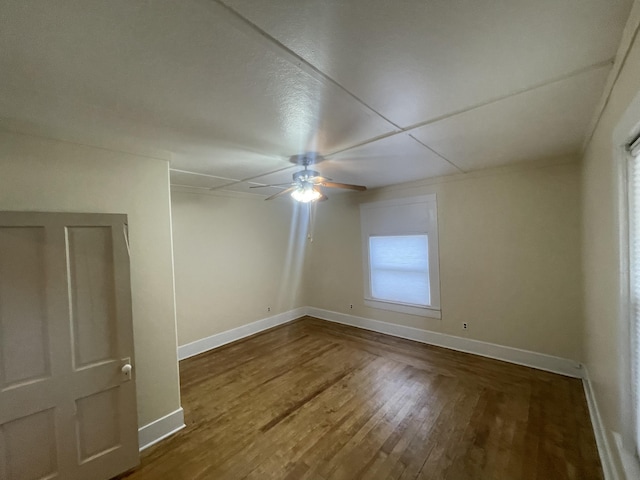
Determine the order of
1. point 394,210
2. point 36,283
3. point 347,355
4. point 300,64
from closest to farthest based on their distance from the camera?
point 300,64, point 36,283, point 347,355, point 394,210

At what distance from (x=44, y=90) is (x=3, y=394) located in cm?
183

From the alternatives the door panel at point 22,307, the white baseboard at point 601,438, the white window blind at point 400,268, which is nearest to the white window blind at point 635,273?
the white baseboard at point 601,438

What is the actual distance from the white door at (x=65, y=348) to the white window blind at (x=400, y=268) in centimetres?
374

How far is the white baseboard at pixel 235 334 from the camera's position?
4062 millimetres

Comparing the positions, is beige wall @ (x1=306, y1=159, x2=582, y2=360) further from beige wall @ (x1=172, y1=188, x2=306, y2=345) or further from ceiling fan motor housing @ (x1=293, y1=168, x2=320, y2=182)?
beige wall @ (x1=172, y1=188, x2=306, y2=345)

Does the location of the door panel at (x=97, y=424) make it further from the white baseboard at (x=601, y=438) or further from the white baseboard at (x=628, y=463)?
the white baseboard at (x=601, y=438)

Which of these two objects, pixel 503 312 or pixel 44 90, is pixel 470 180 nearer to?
pixel 503 312

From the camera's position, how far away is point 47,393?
69.1 inches

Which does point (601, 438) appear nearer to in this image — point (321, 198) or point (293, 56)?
point (321, 198)

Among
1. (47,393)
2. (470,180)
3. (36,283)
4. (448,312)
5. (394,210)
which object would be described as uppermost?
(470,180)

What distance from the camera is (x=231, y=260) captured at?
15.5 feet

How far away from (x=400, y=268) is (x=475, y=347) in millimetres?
1542

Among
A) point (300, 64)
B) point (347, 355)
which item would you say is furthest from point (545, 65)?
point (347, 355)

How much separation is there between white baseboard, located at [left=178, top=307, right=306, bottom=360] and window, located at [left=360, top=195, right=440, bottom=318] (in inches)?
68.4
